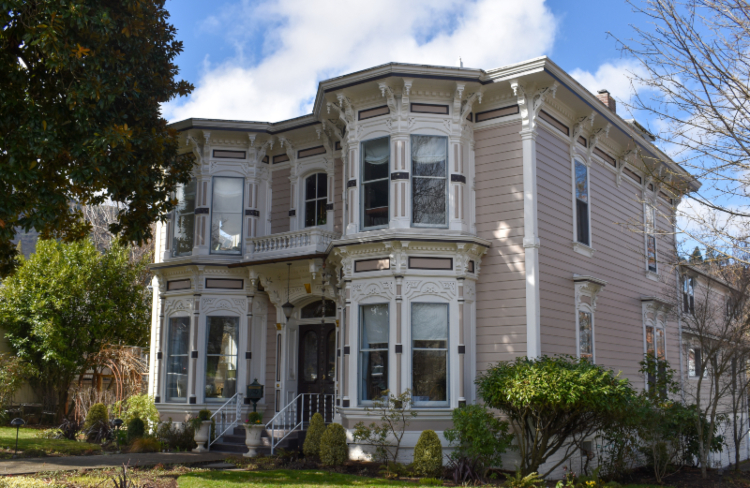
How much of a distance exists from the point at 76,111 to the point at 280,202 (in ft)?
24.8

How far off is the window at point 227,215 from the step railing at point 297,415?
418 centimetres

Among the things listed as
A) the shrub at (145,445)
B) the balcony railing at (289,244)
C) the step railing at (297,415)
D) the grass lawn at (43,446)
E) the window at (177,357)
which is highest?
the balcony railing at (289,244)

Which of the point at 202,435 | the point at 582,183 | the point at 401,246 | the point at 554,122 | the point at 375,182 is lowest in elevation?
the point at 202,435

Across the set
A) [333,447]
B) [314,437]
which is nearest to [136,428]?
[314,437]

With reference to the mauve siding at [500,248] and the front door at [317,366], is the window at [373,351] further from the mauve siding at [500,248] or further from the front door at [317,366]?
the front door at [317,366]

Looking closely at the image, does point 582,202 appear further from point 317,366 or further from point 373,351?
point 317,366

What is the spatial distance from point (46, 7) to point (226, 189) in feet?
26.0

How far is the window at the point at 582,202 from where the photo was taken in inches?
633

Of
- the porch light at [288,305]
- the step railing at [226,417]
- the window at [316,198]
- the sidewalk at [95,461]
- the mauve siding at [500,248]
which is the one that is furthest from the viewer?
the window at [316,198]

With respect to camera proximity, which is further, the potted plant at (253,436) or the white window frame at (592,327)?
the white window frame at (592,327)

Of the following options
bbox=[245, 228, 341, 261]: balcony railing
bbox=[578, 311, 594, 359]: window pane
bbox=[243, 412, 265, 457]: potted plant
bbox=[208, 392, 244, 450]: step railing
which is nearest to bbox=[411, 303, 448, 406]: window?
bbox=[245, 228, 341, 261]: balcony railing

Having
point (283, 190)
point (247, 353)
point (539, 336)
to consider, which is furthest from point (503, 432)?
point (283, 190)

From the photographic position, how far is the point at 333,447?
13.3m

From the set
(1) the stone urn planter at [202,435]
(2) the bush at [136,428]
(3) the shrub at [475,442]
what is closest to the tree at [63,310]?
(2) the bush at [136,428]
